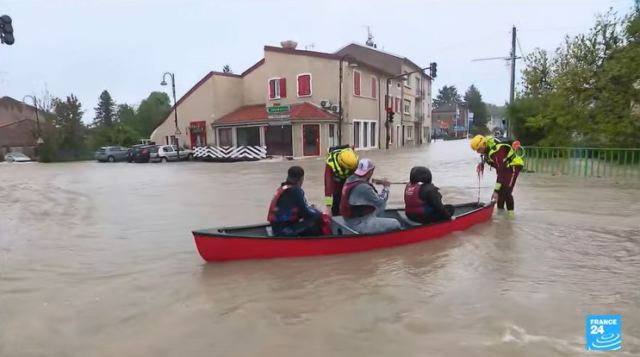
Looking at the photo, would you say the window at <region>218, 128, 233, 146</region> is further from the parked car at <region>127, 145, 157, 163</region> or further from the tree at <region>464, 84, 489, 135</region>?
the tree at <region>464, 84, 489, 135</region>

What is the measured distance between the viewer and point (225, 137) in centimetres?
3597

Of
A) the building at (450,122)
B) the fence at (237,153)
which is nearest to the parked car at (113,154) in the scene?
the fence at (237,153)

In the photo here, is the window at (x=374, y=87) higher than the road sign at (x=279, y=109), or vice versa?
the window at (x=374, y=87)

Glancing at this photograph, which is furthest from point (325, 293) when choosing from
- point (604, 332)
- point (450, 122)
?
point (450, 122)

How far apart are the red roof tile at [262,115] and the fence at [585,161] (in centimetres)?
1633

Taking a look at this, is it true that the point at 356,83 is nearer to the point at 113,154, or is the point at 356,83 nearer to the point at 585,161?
the point at 585,161

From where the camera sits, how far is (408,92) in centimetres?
4784

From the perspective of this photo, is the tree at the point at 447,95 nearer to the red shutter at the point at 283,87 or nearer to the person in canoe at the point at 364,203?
the red shutter at the point at 283,87

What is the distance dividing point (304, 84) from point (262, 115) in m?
3.68

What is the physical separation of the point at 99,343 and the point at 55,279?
250cm

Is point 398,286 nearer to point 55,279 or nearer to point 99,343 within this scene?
point 99,343

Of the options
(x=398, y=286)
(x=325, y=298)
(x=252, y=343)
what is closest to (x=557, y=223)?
(x=398, y=286)

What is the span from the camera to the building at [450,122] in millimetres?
88438

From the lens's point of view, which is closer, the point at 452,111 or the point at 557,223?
the point at 557,223
